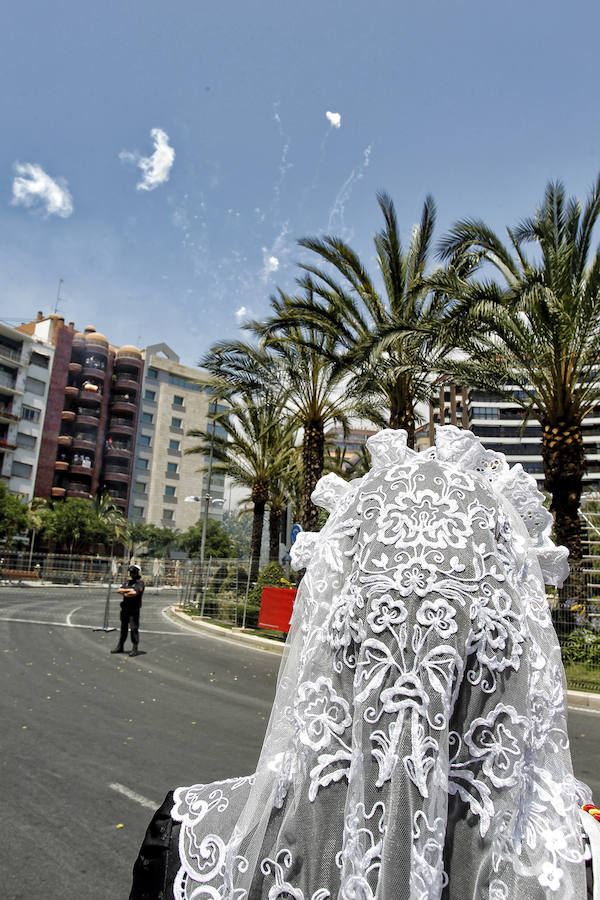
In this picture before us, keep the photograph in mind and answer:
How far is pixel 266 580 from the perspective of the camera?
16812mm

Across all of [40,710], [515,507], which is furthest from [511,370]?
[515,507]

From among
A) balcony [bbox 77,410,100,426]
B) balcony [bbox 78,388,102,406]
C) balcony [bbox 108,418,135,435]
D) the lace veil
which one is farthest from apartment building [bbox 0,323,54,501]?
the lace veil

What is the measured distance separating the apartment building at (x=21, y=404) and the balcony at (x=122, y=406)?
9.38 meters

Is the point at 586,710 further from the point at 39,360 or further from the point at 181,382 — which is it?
the point at 181,382

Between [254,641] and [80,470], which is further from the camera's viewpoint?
[80,470]

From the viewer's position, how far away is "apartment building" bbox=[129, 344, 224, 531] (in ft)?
217

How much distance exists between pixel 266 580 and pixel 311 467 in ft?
14.0

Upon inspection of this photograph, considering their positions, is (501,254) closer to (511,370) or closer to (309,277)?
(511,370)

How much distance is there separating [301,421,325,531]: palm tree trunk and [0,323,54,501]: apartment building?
4259 cm

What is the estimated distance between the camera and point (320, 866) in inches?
40.9

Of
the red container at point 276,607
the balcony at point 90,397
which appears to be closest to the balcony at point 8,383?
the balcony at point 90,397

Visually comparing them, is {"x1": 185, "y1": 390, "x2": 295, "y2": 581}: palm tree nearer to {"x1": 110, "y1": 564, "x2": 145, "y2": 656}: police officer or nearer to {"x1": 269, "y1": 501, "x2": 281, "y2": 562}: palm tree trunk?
{"x1": 269, "y1": 501, "x2": 281, "y2": 562}: palm tree trunk

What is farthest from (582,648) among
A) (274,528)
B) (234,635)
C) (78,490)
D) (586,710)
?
(78,490)

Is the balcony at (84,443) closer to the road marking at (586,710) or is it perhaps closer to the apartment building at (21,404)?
the apartment building at (21,404)
